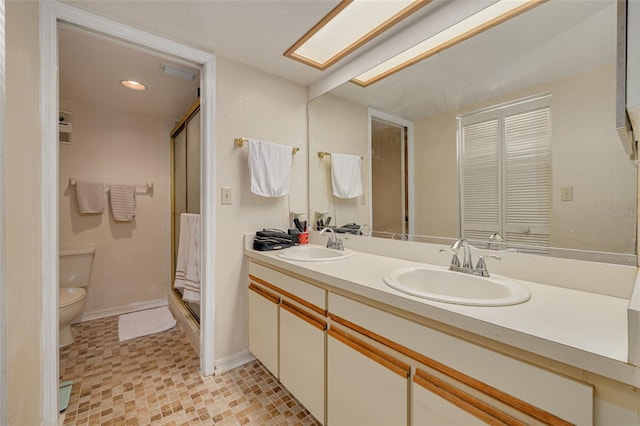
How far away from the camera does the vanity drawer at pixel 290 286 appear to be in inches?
47.3

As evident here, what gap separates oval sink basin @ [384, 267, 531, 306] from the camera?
0.78 meters

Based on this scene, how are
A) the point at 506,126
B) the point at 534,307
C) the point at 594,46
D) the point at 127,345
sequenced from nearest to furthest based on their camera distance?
the point at 534,307, the point at 594,46, the point at 506,126, the point at 127,345

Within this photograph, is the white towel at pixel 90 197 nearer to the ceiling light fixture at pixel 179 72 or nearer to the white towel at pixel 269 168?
the ceiling light fixture at pixel 179 72

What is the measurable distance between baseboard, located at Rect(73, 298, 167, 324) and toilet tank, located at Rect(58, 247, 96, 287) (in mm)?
377

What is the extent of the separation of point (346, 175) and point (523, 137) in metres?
1.08

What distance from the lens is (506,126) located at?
1123 mm

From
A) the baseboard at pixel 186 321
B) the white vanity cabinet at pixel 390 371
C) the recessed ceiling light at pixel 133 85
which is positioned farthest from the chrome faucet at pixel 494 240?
the recessed ceiling light at pixel 133 85

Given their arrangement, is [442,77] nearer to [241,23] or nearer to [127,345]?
[241,23]

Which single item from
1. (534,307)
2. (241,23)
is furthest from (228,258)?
(534,307)

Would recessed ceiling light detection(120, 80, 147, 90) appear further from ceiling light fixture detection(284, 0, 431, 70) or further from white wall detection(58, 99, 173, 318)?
ceiling light fixture detection(284, 0, 431, 70)

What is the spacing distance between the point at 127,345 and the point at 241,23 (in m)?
2.43

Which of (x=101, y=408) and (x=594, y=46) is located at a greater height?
(x=594, y=46)

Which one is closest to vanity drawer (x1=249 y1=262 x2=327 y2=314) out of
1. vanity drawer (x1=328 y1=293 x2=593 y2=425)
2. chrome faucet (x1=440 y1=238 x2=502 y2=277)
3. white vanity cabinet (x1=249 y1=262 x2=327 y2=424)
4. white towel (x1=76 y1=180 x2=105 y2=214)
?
white vanity cabinet (x1=249 y1=262 x2=327 y2=424)

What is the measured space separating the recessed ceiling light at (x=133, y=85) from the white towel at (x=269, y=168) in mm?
1230
